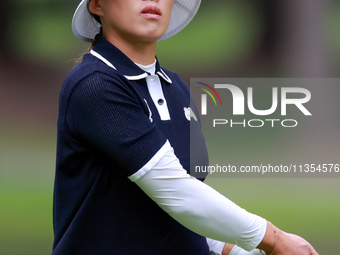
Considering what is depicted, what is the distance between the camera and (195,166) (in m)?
0.99

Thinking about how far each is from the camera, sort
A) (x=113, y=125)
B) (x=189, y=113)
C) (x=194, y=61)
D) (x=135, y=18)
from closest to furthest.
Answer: (x=113, y=125) → (x=135, y=18) → (x=189, y=113) → (x=194, y=61)

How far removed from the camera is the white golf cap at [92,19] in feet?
3.63

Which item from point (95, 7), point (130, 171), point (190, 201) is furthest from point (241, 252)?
point (95, 7)

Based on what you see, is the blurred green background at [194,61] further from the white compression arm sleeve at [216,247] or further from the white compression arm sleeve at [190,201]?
the white compression arm sleeve at [190,201]

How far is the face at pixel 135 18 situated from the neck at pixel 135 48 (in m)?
0.01

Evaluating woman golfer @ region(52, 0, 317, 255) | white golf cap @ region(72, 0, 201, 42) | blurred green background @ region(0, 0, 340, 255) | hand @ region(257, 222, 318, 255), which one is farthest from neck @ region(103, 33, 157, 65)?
blurred green background @ region(0, 0, 340, 255)

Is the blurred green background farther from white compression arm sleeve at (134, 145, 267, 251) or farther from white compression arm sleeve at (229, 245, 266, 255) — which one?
white compression arm sleeve at (134, 145, 267, 251)

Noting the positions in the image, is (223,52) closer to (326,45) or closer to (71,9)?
(326,45)

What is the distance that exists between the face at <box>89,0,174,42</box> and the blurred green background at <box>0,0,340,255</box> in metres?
2.70

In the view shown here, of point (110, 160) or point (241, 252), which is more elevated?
point (110, 160)

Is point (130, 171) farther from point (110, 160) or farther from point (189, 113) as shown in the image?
point (189, 113)

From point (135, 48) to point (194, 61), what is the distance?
→ 3.74 meters

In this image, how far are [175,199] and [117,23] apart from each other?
47cm

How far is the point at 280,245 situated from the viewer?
0.87m
